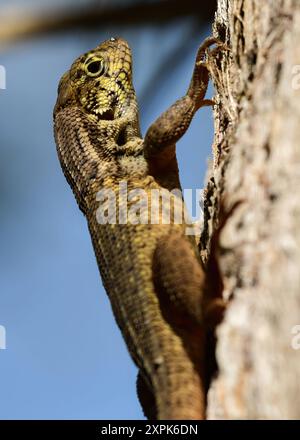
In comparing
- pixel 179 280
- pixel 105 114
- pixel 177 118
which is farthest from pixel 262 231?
pixel 105 114

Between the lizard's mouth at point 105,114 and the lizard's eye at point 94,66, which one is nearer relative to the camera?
the lizard's mouth at point 105,114

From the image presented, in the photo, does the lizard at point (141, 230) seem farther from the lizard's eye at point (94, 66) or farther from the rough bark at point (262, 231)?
the rough bark at point (262, 231)

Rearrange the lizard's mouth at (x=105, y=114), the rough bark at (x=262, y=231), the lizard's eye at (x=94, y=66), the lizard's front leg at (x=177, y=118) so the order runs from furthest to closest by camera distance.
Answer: the lizard's eye at (x=94, y=66) < the lizard's mouth at (x=105, y=114) < the lizard's front leg at (x=177, y=118) < the rough bark at (x=262, y=231)

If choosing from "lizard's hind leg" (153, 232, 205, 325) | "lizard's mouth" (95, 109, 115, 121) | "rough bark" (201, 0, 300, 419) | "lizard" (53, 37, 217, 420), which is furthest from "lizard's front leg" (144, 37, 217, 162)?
"lizard's hind leg" (153, 232, 205, 325)

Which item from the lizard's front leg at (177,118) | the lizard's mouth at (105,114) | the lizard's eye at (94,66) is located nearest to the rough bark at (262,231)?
the lizard's front leg at (177,118)

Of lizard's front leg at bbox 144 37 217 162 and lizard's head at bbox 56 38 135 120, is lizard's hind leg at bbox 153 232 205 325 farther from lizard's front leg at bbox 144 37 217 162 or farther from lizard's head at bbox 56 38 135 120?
lizard's head at bbox 56 38 135 120

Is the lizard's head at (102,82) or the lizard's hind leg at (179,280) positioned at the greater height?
the lizard's head at (102,82)
